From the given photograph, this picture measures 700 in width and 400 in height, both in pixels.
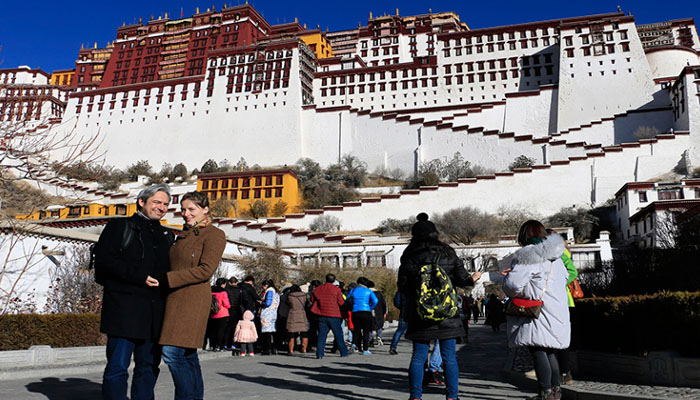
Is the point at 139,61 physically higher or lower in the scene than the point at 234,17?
lower

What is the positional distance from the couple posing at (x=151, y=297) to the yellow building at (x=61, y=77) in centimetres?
9314

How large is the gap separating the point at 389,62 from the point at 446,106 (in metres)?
14.6

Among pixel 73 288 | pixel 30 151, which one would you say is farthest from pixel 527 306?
pixel 73 288

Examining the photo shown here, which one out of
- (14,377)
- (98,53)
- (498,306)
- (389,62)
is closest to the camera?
(14,377)

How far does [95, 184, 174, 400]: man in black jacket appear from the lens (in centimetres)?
392

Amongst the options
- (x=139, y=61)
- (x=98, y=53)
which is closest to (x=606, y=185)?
(x=139, y=61)

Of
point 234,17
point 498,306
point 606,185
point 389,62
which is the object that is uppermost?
point 234,17

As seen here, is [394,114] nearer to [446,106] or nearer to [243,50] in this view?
[446,106]

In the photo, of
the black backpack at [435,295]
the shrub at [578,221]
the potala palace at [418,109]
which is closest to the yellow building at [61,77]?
the potala palace at [418,109]

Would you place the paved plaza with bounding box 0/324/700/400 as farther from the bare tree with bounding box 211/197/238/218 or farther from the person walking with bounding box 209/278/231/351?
the bare tree with bounding box 211/197/238/218

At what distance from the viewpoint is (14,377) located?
732cm

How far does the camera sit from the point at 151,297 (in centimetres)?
408

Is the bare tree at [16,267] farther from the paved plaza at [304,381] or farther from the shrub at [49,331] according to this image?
the paved plaza at [304,381]

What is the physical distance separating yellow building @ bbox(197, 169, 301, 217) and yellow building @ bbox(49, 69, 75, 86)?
157ft
